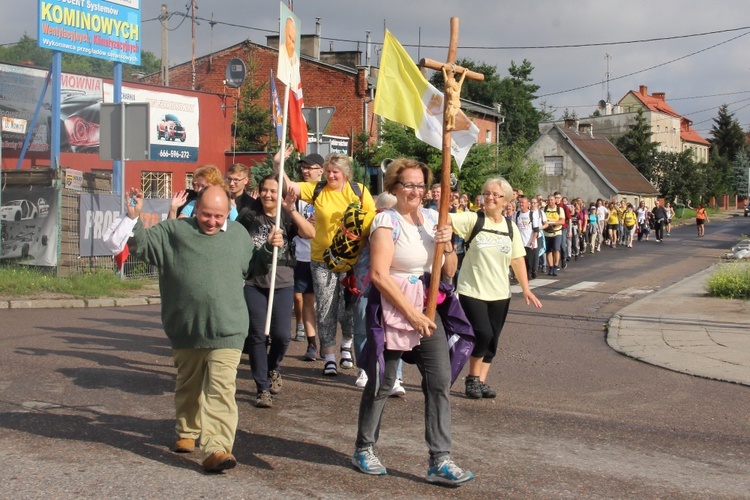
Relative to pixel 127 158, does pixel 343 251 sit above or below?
below

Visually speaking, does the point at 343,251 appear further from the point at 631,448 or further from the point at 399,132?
Answer: the point at 399,132

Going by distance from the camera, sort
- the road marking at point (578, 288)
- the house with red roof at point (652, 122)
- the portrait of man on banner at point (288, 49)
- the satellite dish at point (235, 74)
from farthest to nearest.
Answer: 1. the house with red roof at point (652, 122)
2. the satellite dish at point (235, 74)
3. the road marking at point (578, 288)
4. the portrait of man on banner at point (288, 49)

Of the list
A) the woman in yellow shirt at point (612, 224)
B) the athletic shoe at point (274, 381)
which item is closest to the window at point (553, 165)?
the woman in yellow shirt at point (612, 224)

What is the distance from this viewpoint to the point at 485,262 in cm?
753

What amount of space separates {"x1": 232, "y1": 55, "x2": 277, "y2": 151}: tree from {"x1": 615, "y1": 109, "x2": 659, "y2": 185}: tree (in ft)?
141

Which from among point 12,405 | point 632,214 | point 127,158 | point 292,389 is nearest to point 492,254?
point 292,389

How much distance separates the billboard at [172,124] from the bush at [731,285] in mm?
22469

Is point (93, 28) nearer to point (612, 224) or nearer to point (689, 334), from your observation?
point (689, 334)

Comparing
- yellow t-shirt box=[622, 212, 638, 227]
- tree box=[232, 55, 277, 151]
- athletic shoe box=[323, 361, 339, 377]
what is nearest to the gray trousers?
athletic shoe box=[323, 361, 339, 377]

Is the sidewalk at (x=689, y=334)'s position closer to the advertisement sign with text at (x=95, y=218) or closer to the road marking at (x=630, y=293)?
the road marking at (x=630, y=293)

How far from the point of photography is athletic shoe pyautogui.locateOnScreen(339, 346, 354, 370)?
28.3 feet

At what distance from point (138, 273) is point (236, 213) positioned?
1111cm

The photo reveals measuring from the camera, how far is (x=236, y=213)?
7.50 meters

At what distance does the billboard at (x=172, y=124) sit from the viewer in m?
33.4
